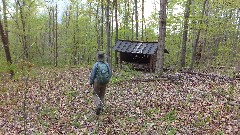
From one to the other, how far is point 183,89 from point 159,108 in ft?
9.37

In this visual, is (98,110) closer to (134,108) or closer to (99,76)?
(99,76)

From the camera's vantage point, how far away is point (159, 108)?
933 centimetres

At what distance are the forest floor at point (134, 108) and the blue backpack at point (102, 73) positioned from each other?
1307mm

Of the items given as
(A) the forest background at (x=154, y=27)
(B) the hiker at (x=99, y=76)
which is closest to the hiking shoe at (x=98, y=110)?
(B) the hiker at (x=99, y=76)

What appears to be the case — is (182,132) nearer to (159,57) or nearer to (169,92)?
(169,92)

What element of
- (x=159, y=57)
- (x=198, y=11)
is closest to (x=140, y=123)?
(x=159, y=57)

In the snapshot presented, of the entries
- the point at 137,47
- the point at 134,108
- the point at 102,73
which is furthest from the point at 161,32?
the point at 102,73

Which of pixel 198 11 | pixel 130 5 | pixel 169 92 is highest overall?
pixel 130 5

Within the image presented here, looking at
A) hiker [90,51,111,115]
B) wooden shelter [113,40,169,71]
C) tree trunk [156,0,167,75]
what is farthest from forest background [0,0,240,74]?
hiker [90,51,111,115]

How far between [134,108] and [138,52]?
8600 mm

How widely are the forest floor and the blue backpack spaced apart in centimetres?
131

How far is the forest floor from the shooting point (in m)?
7.66

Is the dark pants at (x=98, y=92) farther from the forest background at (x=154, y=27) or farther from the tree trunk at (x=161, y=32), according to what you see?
the tree trunk at (x=161, y=32)

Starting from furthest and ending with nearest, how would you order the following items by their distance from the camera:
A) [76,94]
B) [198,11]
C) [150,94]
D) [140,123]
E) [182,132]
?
[198,11]
[76,94]
[150,94]
[140,123]
[182,132]
